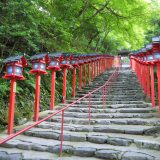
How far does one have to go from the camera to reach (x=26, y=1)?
7871 mm

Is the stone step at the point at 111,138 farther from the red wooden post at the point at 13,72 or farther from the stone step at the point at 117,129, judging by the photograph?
the red wooden post at the point at 13,72

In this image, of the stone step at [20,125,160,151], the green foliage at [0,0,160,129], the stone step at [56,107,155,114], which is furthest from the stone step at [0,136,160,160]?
the stone step at [56,107,155,114]

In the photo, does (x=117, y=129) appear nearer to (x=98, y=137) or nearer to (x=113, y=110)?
(x=98, y=137)

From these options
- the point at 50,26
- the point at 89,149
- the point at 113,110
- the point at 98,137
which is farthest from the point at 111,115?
the point at 50,26

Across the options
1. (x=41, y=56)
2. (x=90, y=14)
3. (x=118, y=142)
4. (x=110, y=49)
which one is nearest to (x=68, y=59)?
(x=41, y=56)

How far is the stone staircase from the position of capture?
4.71 m

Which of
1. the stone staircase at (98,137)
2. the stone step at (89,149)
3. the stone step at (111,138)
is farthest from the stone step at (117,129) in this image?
the stone step at (89,149)

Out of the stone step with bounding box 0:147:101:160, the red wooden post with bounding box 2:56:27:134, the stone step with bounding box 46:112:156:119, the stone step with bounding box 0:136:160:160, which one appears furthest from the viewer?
the stone step with bounding box 46:112:156:119

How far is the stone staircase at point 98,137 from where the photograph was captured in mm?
4711

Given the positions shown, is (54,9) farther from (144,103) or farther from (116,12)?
(144,103)

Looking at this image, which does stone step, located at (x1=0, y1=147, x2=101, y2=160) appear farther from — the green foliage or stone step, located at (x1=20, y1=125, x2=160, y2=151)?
the green foliage

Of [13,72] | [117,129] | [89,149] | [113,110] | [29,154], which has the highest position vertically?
[13,72]

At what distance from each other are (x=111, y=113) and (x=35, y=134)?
2934 mm

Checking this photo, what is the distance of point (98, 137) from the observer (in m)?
5.52
